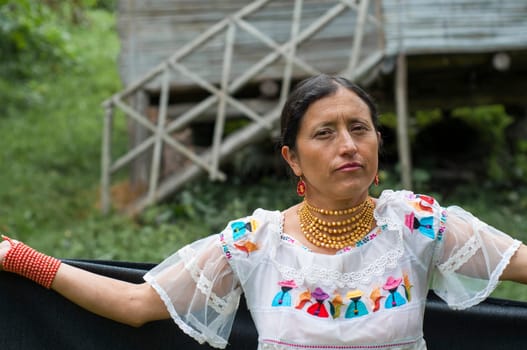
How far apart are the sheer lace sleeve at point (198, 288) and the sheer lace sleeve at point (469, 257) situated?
640 millimetres

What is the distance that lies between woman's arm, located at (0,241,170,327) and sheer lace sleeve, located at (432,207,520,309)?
33.3 inches

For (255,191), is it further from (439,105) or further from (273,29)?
(439,105)

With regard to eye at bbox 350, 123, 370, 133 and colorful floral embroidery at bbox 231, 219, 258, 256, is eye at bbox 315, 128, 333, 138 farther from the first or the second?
colorful floral embroidery at bbox 231, 219, 258, 256

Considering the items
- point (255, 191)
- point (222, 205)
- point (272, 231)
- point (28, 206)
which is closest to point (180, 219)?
point (222, 205)

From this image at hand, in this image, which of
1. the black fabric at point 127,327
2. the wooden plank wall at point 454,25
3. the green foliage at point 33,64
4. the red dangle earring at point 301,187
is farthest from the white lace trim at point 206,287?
the green foliage at point 33,64

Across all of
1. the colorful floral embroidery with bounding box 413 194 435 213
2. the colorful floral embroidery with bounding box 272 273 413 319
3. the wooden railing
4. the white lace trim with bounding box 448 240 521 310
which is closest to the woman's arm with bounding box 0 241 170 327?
the colorful floral embroidery with bounding box 272 273 413 319

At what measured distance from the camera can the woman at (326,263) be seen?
88.2 inches

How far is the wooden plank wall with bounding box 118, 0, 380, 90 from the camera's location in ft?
25.1

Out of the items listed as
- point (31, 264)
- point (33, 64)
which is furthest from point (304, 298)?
point (33, 64)

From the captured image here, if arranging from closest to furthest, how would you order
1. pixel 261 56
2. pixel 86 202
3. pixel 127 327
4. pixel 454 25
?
pixel 127 327, pixel 454 25, pixel 261 56, pixel 86 202

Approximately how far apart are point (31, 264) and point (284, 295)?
76cm

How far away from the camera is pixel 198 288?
92.0 inches

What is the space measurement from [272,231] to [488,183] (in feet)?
21.4

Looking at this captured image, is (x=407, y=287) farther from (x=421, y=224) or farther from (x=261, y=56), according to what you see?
(x=261, y=56)
